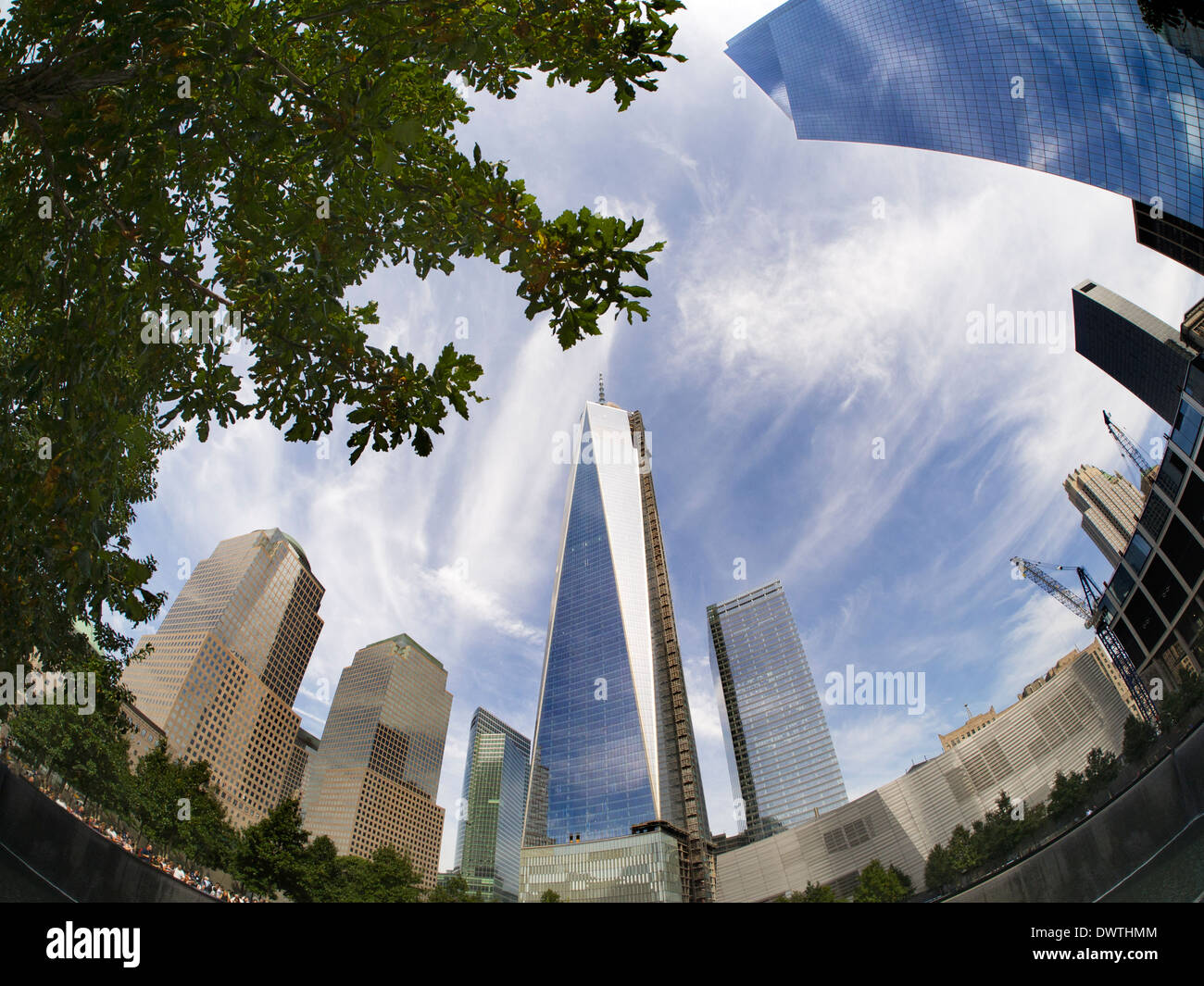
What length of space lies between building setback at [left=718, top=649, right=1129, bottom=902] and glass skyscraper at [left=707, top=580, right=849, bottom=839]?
3355cm

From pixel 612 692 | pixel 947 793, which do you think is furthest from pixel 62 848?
pixel 947 793

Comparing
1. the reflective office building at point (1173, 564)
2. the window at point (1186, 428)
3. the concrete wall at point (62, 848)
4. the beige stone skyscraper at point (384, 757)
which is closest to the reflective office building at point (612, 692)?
the beige stone skyscraper at point (384, 757)

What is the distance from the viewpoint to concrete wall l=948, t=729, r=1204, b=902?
1407 cm

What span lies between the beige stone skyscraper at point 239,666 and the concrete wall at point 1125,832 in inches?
4348

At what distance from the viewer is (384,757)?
142250mm

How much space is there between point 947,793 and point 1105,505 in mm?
91036

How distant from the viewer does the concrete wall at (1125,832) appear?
1407 centimetres

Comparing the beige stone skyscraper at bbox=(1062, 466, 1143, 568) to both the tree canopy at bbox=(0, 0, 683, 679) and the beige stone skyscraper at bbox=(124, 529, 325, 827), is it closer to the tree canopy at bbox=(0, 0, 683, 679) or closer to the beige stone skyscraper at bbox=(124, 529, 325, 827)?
the tree canopy at bbox=(0, 0, 683, 679)

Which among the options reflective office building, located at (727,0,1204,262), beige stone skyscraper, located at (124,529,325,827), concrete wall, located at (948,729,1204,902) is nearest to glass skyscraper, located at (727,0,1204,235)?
reflective office building, located at (727,0,1204,262)

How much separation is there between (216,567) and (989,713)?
210895 millimetres

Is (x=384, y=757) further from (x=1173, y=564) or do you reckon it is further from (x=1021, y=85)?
(x=1021, y=85)

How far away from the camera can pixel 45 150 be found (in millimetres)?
3988

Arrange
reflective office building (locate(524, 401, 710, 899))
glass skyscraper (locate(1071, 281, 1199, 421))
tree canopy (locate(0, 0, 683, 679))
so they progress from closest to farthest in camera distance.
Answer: tree canopy (locate(0, 0, 683, 679)) → glass skyscraper (locate(1071, 281, 1199, 421)) → reflective office building (locate(524, 401, 710, 899))
